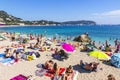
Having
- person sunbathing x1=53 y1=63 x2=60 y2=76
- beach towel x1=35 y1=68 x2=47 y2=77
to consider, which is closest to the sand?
beach towel x1=35 y1=68 x2=47 y2=77

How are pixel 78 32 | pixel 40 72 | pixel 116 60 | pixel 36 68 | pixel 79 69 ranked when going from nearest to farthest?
pixel 40 72, pixel 36 68, pixel 79 69, pixel 116 60, pixel 78 32

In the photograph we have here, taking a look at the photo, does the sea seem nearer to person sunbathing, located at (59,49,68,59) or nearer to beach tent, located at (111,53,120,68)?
person sunbathing, located at (59,49,68,59)

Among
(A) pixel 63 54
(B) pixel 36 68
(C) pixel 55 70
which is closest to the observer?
(C) pixel 55 70

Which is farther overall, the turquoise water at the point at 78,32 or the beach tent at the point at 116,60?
the turquoise water at the point at 78,32

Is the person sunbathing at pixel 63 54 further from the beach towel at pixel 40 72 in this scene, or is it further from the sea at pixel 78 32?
the sea at pixel 78 32

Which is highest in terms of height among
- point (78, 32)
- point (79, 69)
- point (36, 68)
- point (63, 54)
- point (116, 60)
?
point (63, 54)

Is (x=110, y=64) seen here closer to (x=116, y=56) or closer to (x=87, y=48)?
(x=116, y=56)

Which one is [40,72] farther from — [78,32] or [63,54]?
[78,32]

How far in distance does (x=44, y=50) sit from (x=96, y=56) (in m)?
5.94

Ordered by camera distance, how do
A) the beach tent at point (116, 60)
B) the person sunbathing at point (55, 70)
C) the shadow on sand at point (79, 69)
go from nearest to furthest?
1. the person sunbathing at point (55, 70)
2. the shadow on sand at point (79, 69)
3. the beach tent at point (116, 60)

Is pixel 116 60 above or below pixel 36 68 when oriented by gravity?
above

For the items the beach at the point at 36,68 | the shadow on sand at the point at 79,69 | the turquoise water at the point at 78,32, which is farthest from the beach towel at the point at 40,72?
the turquoise water at the point at 78,32

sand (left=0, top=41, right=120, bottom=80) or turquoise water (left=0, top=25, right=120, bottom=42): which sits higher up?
sand (left=0, top=41, right=120, bottom=80)

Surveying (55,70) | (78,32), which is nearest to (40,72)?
(55,70)
